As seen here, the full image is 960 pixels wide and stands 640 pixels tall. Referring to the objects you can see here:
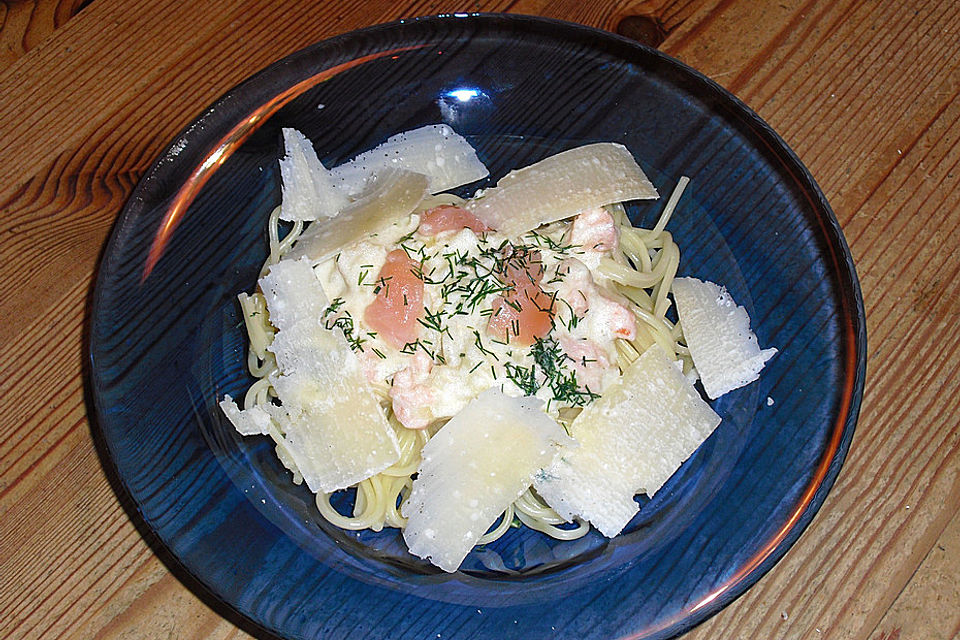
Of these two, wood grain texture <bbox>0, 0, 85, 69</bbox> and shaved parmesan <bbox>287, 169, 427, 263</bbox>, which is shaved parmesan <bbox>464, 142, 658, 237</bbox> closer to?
shaved parmesan <bbox>287, 169, 427, 263</bbox>

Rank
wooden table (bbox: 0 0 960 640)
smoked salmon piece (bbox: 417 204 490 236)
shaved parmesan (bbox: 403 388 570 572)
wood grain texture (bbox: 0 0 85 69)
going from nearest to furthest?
shaved parmesan (bbox: 403 388 570 572) → smoked salmon piece (bbox: 417 204 490 236) → wooden table (bbox: 0 0 960 640) → wood grain texture (bbox: 0 0 85 69)

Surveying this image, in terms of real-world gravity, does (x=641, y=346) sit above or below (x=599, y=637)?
above

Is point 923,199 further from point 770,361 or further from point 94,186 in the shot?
point 94,186

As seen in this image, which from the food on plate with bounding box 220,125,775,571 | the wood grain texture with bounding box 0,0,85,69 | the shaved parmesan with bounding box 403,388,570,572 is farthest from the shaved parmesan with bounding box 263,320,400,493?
the wood grain texture with bounding box 0,0,85,69

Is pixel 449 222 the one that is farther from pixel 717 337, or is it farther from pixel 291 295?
pixel 717 337

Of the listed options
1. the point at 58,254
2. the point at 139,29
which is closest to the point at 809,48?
the point at 139,29

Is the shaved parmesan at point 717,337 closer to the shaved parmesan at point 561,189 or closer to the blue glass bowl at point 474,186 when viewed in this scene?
the blue glass bowl at point 474,186
